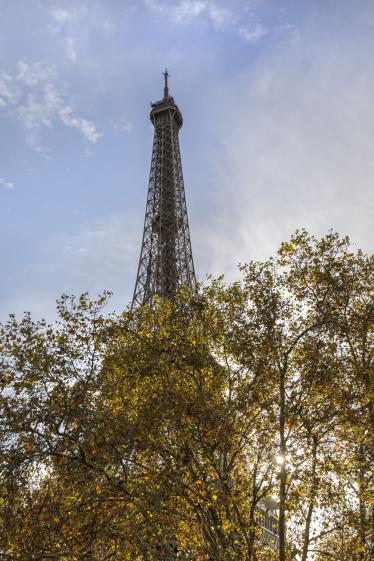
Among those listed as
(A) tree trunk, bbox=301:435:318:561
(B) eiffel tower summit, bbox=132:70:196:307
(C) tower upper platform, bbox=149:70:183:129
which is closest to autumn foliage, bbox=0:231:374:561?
(A) tree trunk, bbox=301:435:318:561

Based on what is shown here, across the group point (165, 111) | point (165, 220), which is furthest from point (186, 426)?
point (165, 111)

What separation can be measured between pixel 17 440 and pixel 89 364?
2.70 metres

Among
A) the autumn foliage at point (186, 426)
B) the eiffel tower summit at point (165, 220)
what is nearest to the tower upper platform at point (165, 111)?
the eiffel tower summit at point (165, 220)

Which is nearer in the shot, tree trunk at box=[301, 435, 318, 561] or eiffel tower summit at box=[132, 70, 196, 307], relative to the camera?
tree trunk at box=[301, 435, 318, 561]

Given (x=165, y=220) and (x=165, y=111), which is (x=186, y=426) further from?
(x=165, y=111)

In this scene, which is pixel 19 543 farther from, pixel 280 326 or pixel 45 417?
pixel 280 326

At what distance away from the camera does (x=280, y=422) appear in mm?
10555

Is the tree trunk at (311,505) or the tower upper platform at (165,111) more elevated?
the tower upper platform at (165,111)

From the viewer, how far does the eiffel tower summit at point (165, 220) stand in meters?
49.3

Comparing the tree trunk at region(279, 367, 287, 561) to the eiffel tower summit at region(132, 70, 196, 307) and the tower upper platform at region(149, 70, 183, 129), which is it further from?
the tower upper platform at region(149, 70, 183, 129)

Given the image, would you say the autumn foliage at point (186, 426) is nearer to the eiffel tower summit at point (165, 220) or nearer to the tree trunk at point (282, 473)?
the tree trunk at point (282, 473)

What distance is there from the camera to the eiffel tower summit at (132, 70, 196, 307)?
162ft

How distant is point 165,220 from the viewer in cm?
5562

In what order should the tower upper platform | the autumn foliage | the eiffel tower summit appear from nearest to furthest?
the autumn foliage, the eiffel tower summit, the tower upper platform
